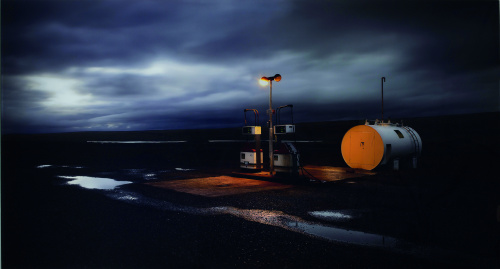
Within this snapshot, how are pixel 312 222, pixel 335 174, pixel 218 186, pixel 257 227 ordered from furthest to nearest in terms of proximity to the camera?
pixel 335 174
pixel 218 186
pixel 312 222
pixel 257 227

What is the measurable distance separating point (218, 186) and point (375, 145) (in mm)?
7862

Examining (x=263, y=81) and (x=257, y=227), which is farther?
(x=263, y=81)

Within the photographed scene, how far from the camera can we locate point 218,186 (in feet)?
39.3

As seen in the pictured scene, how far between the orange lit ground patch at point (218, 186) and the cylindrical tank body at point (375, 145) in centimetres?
543

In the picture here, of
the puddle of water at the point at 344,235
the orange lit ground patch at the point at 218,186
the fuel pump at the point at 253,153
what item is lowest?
the puddle of water at the point at 344,235

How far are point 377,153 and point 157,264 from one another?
12.4 m

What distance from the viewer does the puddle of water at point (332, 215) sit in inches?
293

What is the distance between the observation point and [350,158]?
52.6 ft

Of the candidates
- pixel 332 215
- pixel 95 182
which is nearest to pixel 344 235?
pixel 332 215

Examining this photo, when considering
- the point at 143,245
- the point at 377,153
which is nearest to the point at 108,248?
the point at 143,245

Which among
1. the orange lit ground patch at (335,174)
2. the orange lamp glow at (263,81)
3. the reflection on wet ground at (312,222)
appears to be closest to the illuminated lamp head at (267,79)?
the orange lamp glow at (263,81)

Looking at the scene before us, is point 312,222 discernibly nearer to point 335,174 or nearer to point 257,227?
point 257,227

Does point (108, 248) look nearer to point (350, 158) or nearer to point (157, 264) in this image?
point (157, 264)

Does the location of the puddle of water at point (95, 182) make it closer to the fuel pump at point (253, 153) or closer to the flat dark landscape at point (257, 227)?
the flat dark landscape at point (257, 227)
